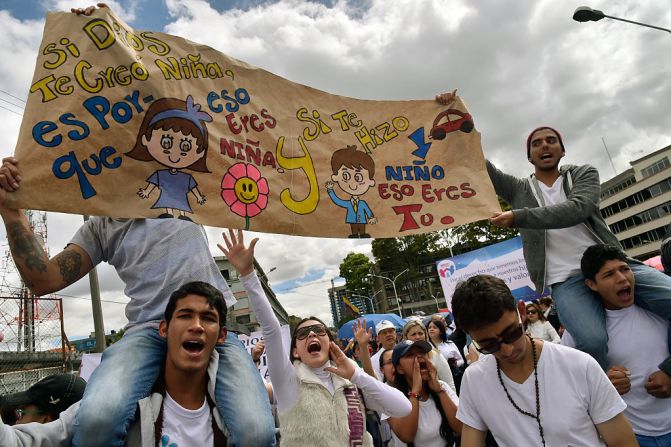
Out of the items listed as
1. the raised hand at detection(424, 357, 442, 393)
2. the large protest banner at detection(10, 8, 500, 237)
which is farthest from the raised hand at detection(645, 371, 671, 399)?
the raised hand at detection(424, 357, 442, 393)

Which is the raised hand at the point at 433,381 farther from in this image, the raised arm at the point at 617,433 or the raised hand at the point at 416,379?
the raised arm at the point at 617,433

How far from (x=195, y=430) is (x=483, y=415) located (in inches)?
60.0

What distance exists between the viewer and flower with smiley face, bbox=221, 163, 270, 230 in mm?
3279

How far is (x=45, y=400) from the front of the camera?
3250mm

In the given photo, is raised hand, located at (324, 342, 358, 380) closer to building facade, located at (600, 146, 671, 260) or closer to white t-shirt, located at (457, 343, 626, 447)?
white t-shirt, located at (457, 343, 626, 447)

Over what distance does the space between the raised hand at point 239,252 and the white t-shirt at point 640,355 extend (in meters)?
2.38

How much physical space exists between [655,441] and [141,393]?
291 centimetres

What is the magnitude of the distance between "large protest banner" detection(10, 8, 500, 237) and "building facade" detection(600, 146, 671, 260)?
6135 cm

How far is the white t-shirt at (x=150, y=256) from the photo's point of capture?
2.59m

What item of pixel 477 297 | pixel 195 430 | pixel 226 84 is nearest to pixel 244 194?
pixel 226 84

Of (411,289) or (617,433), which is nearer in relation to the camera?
(617,433)

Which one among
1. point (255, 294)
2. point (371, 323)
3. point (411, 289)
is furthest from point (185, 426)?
point (411, 289)

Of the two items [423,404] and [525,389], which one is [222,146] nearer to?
[525,389]

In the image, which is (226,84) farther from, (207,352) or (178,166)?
(207,352)
